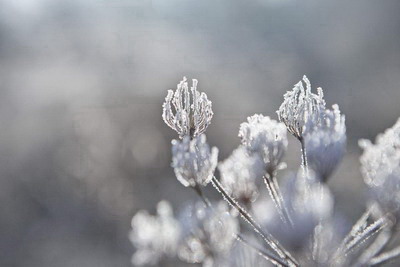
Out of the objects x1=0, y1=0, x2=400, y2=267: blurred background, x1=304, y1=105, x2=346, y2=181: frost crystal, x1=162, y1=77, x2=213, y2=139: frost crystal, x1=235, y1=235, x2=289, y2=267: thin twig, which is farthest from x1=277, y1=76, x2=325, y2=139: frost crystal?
x1=0, y1=0, x2=400, y2=267: blurred background

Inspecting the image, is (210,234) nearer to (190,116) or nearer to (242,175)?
(242,175)

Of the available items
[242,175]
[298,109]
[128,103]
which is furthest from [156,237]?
[128,103]

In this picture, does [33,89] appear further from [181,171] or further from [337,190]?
[181,171]

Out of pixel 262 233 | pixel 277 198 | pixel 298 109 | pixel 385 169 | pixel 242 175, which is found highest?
pixel 298 109

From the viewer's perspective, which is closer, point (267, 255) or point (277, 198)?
point (267, 255)

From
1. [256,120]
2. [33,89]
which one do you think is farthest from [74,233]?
[256,120]

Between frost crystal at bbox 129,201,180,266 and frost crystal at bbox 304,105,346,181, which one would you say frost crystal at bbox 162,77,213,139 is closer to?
frost crystal at bbox 129,201,180,266

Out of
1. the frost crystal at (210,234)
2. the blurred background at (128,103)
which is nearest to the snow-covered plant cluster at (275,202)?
the frost crystal at (210,234)
